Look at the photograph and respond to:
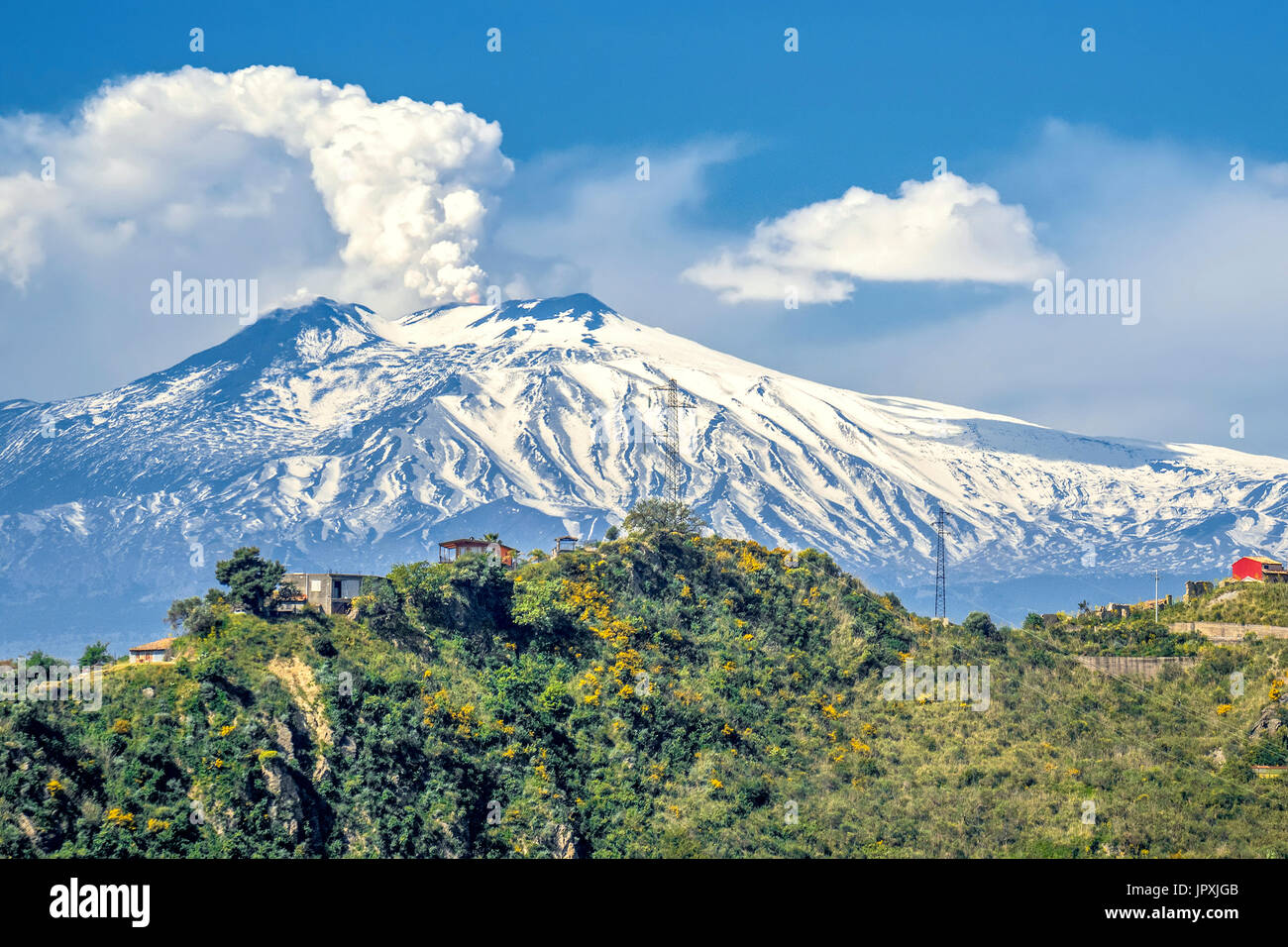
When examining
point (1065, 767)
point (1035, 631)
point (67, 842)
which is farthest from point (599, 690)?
point (1035, 631)

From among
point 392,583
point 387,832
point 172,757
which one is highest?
point 392,583

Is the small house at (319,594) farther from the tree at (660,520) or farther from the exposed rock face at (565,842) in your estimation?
the tree at (660,520)

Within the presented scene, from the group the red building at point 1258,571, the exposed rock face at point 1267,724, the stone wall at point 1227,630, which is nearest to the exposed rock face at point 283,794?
the exposed rock face at point 1267,724

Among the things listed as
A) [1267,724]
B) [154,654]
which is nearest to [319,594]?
[154,654]

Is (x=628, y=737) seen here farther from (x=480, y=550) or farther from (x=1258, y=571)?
(x=1258, y=571)
